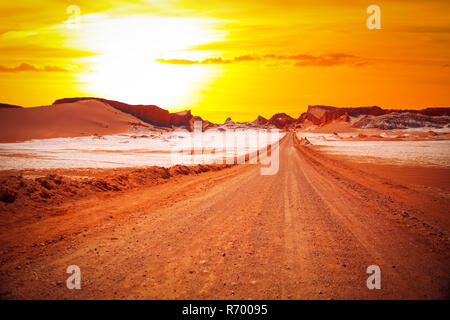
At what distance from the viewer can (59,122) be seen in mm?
94562

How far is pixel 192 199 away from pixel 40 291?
6285 millimetres

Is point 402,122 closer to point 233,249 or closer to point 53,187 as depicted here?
point 53,187

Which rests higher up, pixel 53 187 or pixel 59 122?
pixel 59 122

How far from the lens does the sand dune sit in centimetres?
8000

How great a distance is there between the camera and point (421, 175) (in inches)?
637

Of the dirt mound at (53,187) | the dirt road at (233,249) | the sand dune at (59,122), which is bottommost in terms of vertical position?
the dirt road at (233,249)

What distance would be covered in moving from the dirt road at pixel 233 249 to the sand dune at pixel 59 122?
254ft

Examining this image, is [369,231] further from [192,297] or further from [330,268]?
[192,297]

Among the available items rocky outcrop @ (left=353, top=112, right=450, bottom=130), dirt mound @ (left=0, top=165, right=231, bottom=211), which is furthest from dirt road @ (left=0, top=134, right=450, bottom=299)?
rocky outcrop @ (left=353, top=112, right=450, bottom=130)

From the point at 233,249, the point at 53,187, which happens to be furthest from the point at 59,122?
the point at 233,249

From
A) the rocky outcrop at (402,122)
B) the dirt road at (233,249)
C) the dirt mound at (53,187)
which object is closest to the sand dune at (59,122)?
the dirt mound at (53,187)

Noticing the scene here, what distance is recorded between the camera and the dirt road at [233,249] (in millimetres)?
4148

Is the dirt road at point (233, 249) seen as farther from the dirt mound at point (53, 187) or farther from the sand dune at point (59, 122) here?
the sand dune at point (59, 122)

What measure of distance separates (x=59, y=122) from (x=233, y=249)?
350ft
